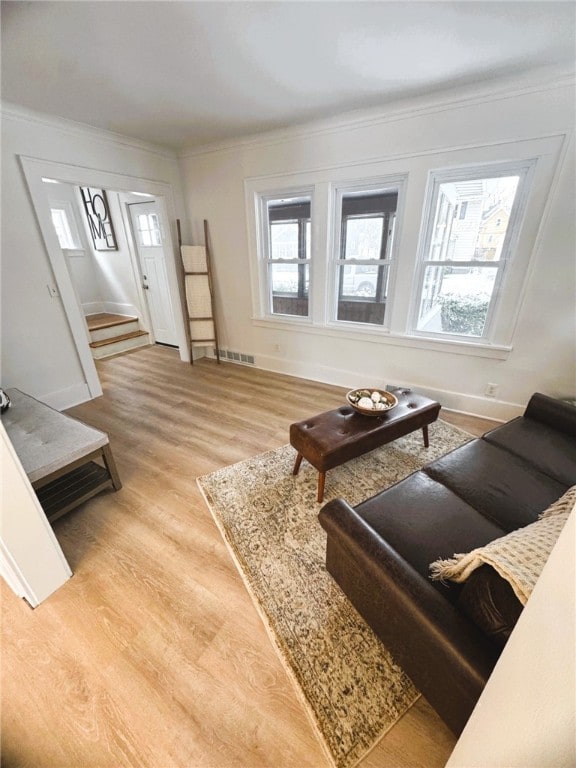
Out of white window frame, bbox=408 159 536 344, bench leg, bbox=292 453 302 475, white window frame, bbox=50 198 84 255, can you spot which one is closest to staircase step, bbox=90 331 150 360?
white window frame, bbox=50 198 84 255

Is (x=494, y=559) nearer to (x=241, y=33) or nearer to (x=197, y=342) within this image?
(x=241, y=33)

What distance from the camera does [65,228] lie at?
4918 mm

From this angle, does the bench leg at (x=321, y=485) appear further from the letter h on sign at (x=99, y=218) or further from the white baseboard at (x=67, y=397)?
the letter h on sign at (x=99, y=218)

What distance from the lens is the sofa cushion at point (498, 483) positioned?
1.27 metres

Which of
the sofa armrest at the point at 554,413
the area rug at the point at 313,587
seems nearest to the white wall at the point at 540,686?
the area rug at the point at 313,587

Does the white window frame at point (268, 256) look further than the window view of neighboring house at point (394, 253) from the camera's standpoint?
Yes

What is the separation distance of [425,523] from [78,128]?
13.3 ft

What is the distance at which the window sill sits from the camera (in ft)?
8.48

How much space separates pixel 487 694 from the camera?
22.7 inches

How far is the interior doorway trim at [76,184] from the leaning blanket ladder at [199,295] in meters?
0.22

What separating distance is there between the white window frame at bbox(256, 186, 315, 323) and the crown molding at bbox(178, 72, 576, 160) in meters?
0.44

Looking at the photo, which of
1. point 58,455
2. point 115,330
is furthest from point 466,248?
point 115,330

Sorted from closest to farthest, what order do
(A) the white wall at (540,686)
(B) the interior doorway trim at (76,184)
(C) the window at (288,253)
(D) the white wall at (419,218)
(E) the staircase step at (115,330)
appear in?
(A) the white wall at (540,686)
(D) the white wall at (419,218)
(B) the interior doorway trim at (76,184)
(C) the window at (288,253)
(E) the staircase step at (115,330)

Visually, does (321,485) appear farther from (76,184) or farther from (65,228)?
(65,228)
